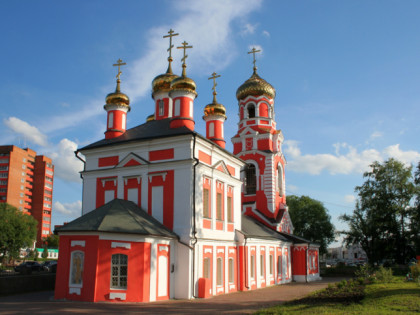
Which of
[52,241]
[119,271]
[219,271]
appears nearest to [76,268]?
[119,271]

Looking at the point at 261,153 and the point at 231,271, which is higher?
the point at 261,153

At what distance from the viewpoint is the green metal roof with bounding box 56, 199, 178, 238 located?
1442 cm

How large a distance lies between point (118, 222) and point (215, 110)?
11.5 metres

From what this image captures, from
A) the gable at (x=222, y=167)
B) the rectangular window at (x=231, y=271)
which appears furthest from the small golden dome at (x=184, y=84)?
the rectangular window at (x=231, y=271)

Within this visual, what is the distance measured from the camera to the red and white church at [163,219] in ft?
47.4

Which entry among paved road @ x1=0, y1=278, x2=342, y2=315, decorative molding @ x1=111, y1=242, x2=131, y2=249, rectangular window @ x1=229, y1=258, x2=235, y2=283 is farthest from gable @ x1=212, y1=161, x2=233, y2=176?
paved road @ x1=0, y1=278, x2=342, y2=315

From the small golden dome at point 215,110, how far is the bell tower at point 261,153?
7100mm

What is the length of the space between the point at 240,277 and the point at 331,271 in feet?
60.0

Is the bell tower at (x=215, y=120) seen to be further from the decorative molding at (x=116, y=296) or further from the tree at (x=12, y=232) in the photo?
the tree at (x=12, y=232)

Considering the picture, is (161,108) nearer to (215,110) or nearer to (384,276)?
(215,110)

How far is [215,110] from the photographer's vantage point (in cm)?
2433

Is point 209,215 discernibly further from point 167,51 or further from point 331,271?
point 331,271

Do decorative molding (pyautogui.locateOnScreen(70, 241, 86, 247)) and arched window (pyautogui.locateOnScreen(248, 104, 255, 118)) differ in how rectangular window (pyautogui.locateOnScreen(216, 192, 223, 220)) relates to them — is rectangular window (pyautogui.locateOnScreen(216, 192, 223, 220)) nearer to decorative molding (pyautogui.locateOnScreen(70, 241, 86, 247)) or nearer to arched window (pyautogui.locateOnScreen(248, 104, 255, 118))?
decorative molding (pyautogui.locateOnScreen(70, 241, 86, 247))

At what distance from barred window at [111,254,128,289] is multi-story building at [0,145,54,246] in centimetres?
A: 7227
